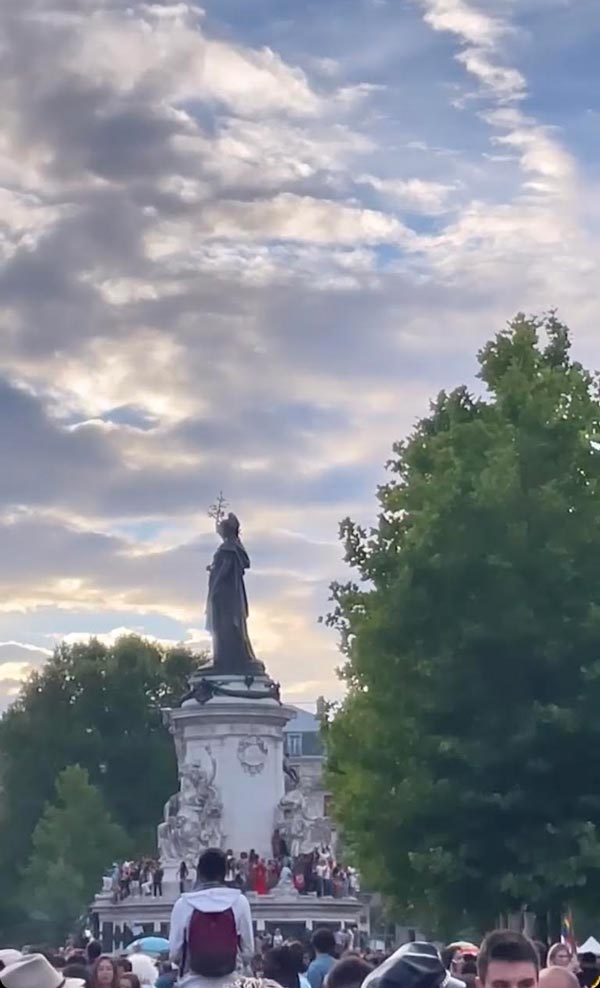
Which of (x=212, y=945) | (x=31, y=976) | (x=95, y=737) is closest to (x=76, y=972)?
(x=212, y=945)

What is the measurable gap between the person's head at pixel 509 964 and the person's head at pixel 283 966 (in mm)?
5453

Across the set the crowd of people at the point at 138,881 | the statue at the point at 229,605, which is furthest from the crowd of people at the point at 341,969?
the statue at the point at 229,605

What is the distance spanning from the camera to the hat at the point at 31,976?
26.8 ft

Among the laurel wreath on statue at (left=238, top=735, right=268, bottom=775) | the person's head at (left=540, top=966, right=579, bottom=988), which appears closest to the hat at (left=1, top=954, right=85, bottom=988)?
the person's head at (left=540, top=966, right=579, bottom=988)

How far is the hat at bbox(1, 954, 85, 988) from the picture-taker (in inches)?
322

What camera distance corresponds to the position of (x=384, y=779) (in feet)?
102

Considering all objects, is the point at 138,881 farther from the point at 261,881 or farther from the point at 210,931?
the point at 210,931

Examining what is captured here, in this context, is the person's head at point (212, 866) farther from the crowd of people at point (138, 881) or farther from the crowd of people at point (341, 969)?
the crowd of people at point (138, 881)

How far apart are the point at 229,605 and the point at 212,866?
46.8 m

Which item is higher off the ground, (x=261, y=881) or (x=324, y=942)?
(x=261, y=881)

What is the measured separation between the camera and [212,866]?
442 inches

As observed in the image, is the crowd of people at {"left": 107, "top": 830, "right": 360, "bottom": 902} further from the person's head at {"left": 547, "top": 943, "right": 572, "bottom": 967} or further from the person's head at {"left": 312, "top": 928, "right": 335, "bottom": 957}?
the person's head at {"left": 547, "top": 943, "right": 572, "bottom": 967}

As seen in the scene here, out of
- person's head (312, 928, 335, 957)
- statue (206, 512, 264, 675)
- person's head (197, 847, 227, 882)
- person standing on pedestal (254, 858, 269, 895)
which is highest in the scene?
statue (206, 512, 264, 675)

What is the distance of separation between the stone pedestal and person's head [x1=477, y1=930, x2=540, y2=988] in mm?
45815
